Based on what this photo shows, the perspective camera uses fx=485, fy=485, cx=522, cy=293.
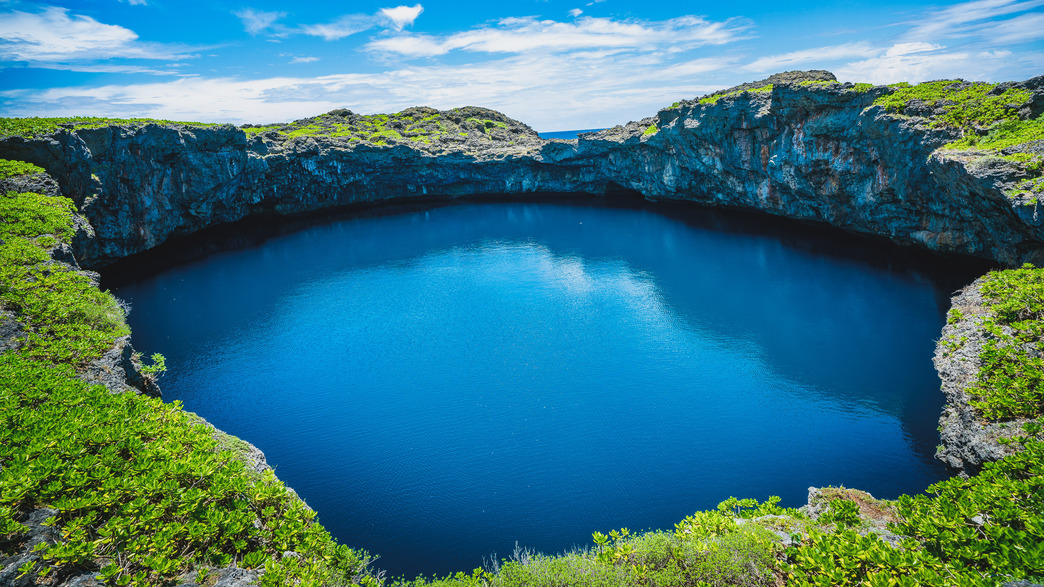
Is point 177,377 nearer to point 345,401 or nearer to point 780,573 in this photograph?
point 345,401

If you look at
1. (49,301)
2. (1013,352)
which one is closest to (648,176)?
(1013,352)

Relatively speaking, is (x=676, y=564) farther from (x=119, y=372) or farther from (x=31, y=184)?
(x=31, y=184)

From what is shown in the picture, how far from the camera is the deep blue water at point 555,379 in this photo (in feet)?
51.2

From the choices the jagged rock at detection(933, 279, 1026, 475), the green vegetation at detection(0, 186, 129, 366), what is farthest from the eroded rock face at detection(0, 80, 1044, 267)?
the green vegetation at detection(0, 186, 129, 366)

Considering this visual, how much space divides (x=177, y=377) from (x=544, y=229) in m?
35.6

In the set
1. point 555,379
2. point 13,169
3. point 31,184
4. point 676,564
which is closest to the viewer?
point 676,564

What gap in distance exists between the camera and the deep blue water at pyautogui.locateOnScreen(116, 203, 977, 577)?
15.6 meters

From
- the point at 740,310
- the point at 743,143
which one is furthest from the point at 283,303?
the point at 743,143

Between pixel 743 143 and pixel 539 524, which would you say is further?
pixel 743 143

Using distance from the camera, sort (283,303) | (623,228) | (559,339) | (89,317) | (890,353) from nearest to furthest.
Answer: (89,317) → (890,353) → (559,339) → (283,303) → (623,228)

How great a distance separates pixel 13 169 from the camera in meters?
24.4

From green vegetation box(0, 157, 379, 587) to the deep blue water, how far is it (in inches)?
266

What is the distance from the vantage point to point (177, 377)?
2302 centimetres

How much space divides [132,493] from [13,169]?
27.7 meters
